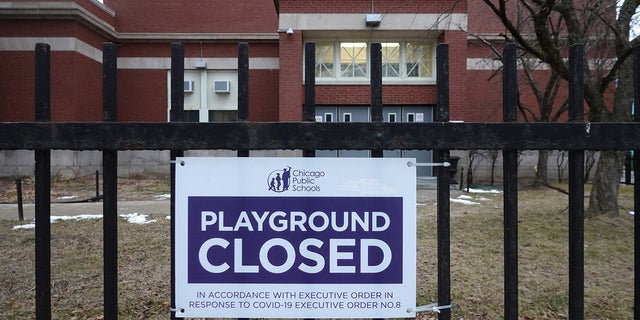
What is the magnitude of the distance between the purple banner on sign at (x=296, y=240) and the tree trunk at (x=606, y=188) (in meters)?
8.19

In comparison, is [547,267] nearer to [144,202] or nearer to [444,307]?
[444,307]

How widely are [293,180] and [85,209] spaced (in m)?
9.78

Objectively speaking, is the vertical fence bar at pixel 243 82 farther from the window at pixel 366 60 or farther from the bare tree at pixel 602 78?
the window at pixel 366 60

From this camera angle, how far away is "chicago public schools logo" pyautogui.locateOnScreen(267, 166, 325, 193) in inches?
78.6

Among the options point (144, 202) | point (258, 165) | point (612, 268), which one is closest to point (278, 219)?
point (258, 165)

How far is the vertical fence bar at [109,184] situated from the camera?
1.98m

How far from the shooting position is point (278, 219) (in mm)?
2008

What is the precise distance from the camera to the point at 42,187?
197cm

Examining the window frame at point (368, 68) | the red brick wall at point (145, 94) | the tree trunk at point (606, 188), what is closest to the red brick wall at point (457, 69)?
the window frame at point (368, 68)

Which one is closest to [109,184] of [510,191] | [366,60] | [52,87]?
[510,191]

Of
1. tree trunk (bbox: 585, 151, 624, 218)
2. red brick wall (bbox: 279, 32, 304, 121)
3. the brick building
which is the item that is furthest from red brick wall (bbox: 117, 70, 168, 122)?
tree trunk (bbox: 585, 151, 624, 218)

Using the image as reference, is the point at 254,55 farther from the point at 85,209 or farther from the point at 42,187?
the point at 42,187

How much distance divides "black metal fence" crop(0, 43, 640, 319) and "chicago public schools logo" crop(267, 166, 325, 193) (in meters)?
0.11

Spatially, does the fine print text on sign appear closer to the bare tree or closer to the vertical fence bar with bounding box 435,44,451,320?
the vertical fence bar with bounding box 435,44,451,320
